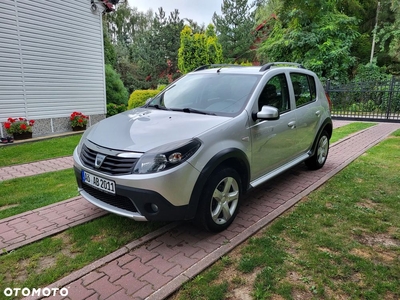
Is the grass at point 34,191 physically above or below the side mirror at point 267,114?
below

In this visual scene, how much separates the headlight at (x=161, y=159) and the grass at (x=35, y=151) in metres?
4.65

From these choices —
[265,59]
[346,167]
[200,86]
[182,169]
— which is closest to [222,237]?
[182,169]

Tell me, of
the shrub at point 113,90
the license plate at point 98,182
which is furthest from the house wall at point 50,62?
the license plate at point 98,182

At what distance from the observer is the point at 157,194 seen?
249 centimetres

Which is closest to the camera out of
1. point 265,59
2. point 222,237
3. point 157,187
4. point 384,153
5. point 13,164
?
point 157,187

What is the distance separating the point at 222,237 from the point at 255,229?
0.39 m

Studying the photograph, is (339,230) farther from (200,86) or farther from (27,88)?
(27,88)

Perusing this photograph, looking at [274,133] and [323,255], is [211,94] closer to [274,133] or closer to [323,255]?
[274,133]

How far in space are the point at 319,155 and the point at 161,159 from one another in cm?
364

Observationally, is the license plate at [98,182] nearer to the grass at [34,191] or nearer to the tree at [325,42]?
the grass at [34,191]

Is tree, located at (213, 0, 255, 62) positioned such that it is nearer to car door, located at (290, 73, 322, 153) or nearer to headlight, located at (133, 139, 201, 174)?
car door, located at (290, 73, 322, 153)

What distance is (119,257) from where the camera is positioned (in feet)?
8.73

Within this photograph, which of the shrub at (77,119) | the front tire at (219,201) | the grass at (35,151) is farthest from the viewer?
the shrub at (77,119)

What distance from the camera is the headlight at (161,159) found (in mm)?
2506
